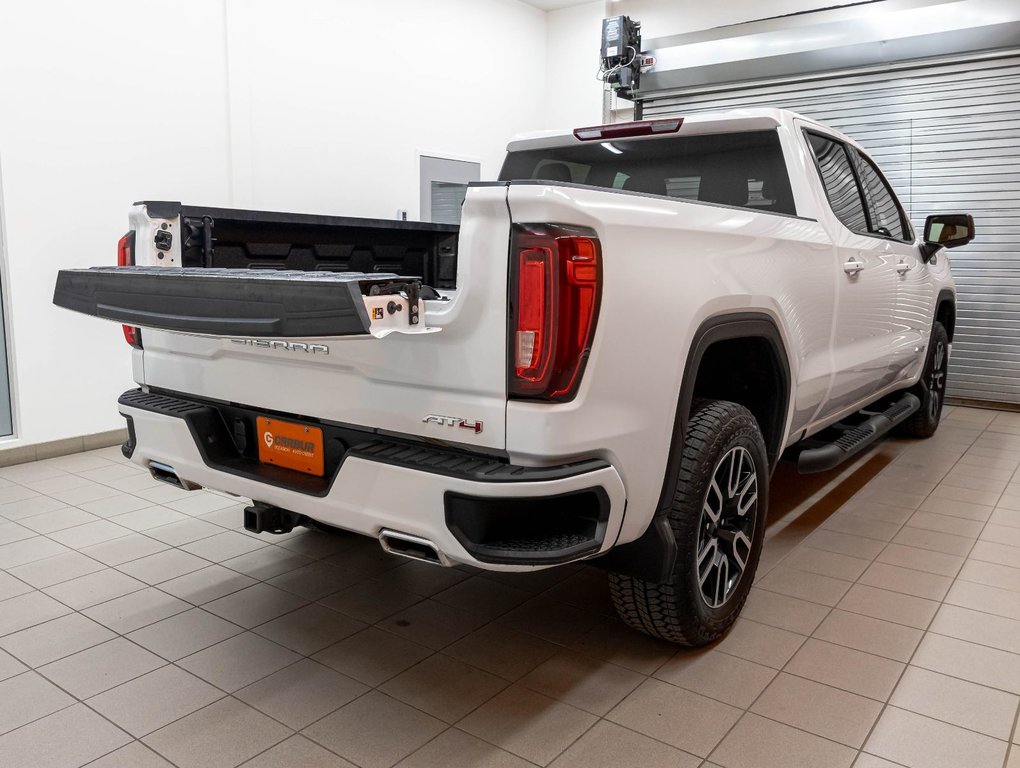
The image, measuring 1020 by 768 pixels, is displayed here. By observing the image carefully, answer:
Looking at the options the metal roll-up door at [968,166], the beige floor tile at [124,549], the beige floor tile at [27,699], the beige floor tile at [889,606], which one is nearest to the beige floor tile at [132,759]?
the beige floor tile at [27,699]

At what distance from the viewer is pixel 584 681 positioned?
240 cm

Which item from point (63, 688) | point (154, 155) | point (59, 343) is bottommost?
point (63, 688)

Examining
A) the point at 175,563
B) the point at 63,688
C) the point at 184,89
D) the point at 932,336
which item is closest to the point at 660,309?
the point at 63,688

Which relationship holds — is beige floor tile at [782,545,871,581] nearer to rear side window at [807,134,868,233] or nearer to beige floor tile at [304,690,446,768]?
rear side window at [807,134,868,233]

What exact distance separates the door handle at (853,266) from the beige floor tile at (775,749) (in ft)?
6.14

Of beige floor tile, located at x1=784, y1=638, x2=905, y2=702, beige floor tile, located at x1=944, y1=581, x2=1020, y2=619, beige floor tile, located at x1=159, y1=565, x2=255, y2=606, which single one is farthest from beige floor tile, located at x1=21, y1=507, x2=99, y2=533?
beige floor tile, located at x1=944, y1=581, x2=1020, y2=619

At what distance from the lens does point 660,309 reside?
2047 mm

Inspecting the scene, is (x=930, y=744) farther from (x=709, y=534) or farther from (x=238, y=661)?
(x=238, y=661)

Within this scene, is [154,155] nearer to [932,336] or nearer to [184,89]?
[184,89]

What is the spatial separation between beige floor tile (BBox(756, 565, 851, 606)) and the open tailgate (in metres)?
1.95

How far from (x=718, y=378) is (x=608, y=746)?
4.33ft

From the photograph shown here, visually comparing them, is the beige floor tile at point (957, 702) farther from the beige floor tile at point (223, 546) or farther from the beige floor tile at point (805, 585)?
the beige floor tile at point (223, 546)

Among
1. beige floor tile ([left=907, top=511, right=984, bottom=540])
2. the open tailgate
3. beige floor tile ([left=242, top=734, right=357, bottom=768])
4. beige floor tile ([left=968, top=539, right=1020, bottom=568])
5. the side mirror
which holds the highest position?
the side mirror

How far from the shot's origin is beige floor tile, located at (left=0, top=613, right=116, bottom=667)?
8.41ft
